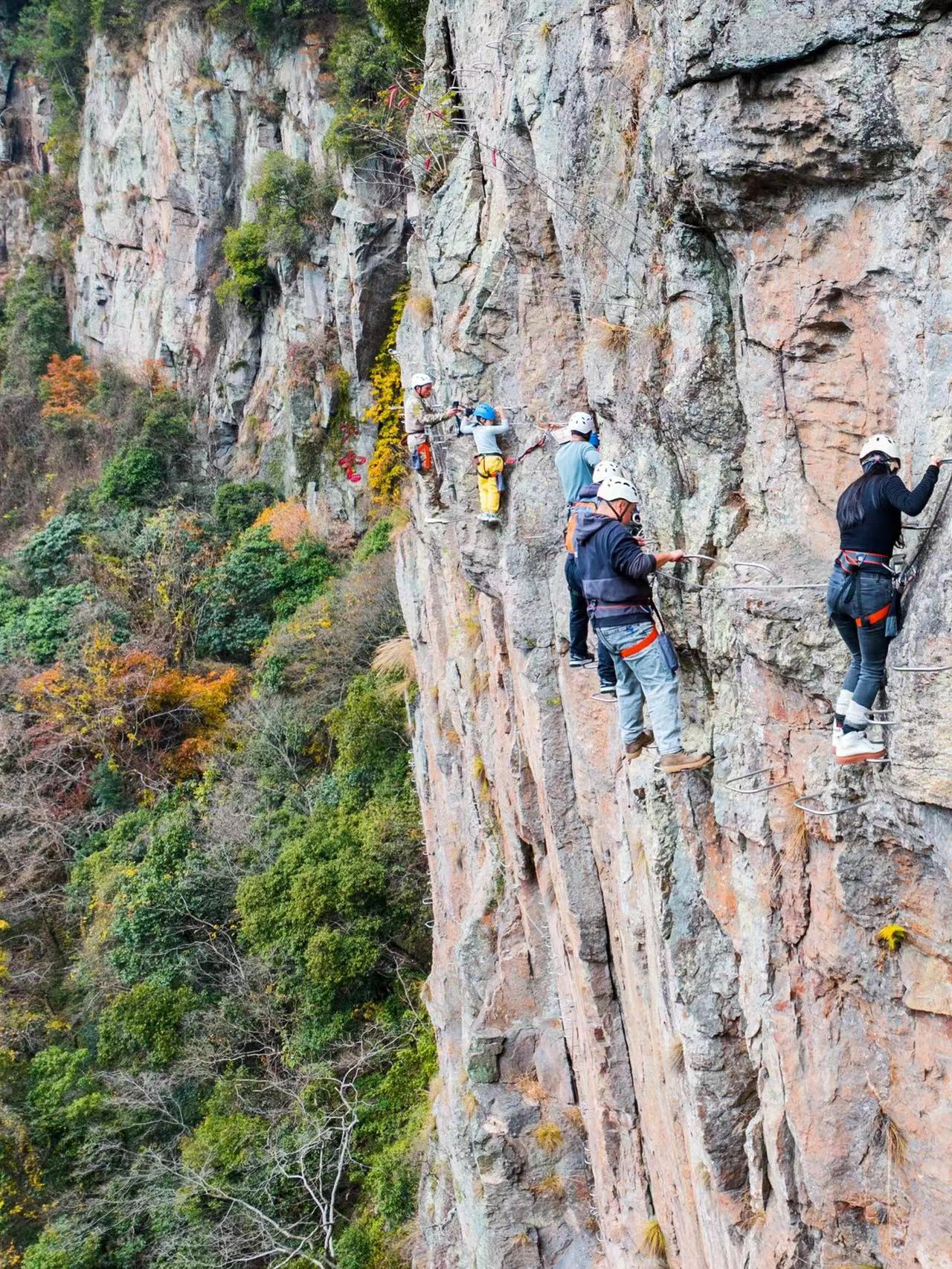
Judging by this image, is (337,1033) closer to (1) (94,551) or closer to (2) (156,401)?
(1) (94,551)

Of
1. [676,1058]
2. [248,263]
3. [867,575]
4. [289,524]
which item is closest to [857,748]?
[867,575]

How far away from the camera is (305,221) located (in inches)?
1027

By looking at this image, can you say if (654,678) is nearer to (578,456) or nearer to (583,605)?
(583,605)

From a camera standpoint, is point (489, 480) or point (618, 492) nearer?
point (618, 492)

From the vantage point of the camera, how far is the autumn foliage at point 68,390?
108 feet

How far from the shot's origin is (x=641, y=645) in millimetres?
5723

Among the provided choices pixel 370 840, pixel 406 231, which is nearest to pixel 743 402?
pixel 370 840

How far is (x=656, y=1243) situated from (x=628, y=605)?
563cm

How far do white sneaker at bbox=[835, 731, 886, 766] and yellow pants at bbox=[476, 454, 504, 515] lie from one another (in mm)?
5185

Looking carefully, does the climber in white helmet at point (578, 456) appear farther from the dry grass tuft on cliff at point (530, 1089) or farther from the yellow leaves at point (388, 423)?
the yellow leaves at point (388, 423)

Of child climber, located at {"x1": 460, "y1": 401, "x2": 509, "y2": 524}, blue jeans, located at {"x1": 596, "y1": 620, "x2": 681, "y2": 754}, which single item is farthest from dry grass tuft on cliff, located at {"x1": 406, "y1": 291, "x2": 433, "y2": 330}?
blue jeans, located at {"x1": 596, "y1": 620, "x2": 681, "y2": 754}

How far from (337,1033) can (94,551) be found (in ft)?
57.5

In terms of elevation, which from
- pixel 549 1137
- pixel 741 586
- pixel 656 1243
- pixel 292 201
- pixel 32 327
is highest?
pixel 292 201

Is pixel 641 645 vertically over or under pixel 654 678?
over
